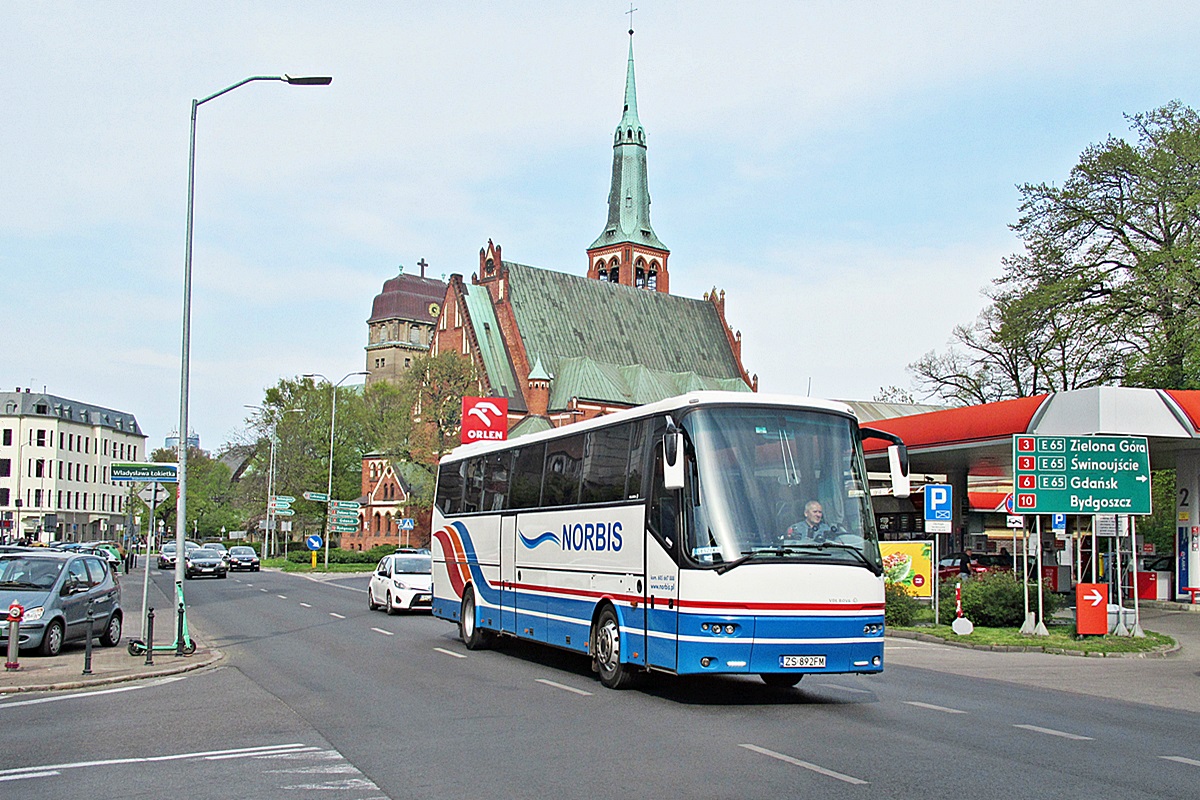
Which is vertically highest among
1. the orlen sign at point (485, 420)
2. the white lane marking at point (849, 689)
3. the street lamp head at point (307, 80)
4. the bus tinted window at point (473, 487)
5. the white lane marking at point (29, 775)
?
the street lamp head at point (307, 80)

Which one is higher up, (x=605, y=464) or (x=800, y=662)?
(x=605, y=464)

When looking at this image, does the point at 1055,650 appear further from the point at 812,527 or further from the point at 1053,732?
the point at 1053,732

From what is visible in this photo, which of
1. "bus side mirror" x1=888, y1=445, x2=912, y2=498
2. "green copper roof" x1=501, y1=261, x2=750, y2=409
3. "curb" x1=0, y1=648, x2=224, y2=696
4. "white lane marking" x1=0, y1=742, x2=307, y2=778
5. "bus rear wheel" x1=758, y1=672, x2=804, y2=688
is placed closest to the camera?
"white lane marking" x1=0, y1=742, x2=307, y2=778

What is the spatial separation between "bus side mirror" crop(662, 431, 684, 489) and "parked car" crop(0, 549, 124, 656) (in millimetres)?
9377

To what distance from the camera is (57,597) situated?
18.4 meters

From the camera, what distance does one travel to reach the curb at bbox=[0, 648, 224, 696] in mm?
14422

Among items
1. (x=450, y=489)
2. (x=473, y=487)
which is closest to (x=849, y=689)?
(x=473, y=487)

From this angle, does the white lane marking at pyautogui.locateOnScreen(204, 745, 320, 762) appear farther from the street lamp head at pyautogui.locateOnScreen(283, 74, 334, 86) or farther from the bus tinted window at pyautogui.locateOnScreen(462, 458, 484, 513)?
the street lamp head at pyautogui.locateOnScreen(283, 74, 334, 86)

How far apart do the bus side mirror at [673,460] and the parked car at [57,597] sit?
9.38m

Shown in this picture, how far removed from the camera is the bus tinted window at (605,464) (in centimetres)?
1472

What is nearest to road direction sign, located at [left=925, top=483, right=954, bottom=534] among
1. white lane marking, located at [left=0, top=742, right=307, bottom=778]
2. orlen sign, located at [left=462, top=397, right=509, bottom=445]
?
white lane marking, located at [left=0, top=742, right=307, bottom=778]

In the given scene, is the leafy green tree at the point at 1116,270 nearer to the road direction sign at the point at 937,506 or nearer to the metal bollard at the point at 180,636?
the road direction sign at the point at 937,506

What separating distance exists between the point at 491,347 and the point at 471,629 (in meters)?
76.9

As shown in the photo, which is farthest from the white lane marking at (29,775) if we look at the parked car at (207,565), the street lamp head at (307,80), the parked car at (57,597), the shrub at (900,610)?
the parked car at (207,565)
